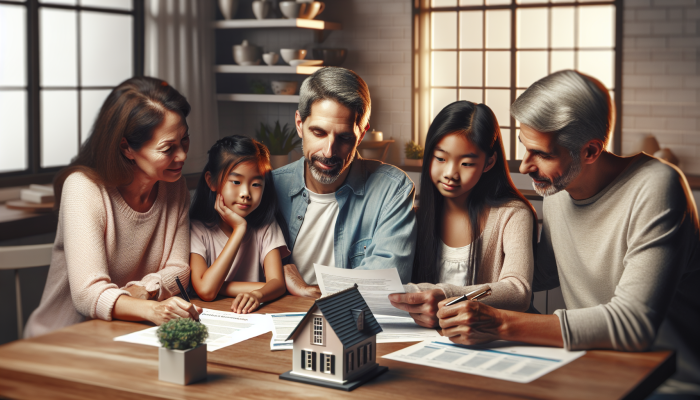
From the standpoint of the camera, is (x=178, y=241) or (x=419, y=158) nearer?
(x=178, y=241)

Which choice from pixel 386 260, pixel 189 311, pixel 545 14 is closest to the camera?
pixel 189 311

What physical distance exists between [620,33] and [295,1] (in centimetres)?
261

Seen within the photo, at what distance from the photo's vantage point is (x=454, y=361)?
59.8 inches

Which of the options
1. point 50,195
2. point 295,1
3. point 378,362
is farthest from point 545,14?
point 378,362

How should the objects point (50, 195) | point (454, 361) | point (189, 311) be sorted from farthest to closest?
point (50, 195) < point (189, 311) < point (454, 361)

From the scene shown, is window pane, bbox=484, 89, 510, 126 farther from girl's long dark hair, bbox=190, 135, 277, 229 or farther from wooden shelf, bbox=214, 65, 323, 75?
girl's long dark hair, bbox=190, 135, 277, 229

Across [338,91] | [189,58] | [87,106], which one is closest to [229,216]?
[338,91]

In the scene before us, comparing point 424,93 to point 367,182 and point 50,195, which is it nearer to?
point 50,195

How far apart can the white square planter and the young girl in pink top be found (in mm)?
566

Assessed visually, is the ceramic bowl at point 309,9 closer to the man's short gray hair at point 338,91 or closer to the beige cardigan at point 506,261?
the man's short gray hair at point 338,91

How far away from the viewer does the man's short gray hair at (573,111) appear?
174cm

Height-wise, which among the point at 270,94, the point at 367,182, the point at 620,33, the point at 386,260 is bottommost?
the point at 386,260

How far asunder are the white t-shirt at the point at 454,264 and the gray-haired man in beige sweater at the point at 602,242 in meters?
0.27

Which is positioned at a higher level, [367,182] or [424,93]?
[424,93]
